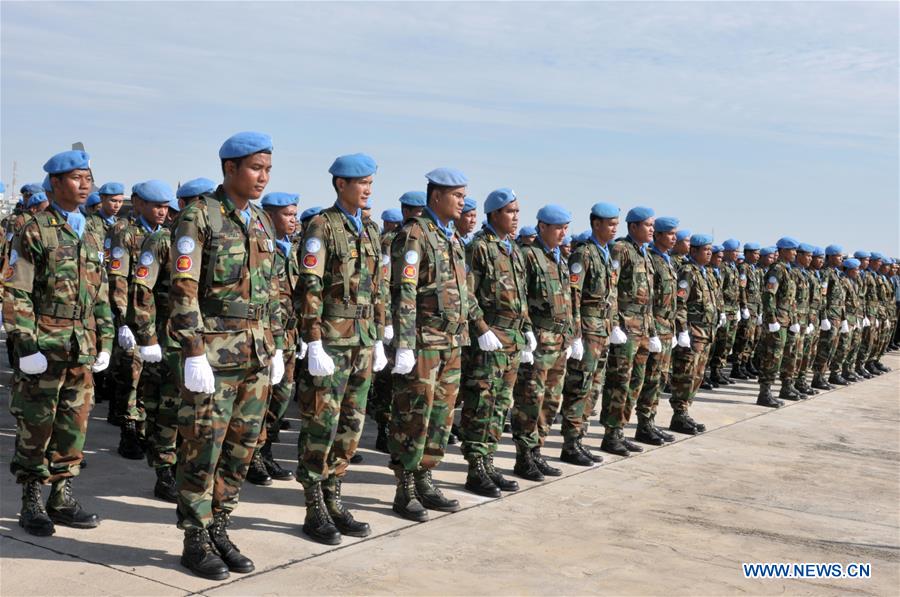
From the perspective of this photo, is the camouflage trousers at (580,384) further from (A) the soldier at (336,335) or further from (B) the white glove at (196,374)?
(B) the white glove at (196,374)

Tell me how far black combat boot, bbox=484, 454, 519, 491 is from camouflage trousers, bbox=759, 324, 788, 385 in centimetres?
683

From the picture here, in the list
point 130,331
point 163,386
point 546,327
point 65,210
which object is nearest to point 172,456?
point 163,386

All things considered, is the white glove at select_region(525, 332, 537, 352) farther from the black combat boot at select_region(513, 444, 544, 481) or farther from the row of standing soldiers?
the black combat boot at select_region(513, 444, 544, 481)

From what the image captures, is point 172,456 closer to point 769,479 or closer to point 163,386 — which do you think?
point 163,386

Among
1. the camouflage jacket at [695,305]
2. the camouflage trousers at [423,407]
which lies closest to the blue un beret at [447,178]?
the camouflage trousers at [423,407]

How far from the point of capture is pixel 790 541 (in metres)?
5.81

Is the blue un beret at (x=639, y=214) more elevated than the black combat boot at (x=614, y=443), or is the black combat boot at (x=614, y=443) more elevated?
the blue un beret at (x=639, y=214)

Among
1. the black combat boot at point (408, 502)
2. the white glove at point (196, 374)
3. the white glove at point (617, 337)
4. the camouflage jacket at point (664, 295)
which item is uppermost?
the camouflage jacket at point (664, 295)

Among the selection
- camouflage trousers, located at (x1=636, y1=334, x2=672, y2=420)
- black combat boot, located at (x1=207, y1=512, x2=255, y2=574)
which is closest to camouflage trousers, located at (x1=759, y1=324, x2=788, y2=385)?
camouflage trousers, located at (x1=636, y1=334, x2=672, y2=420)

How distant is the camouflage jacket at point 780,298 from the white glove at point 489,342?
7355 mm

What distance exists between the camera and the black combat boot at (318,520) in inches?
200

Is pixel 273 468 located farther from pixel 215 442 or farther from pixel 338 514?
pixel 215 442

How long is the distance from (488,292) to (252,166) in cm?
259

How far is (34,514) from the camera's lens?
4.91 m
